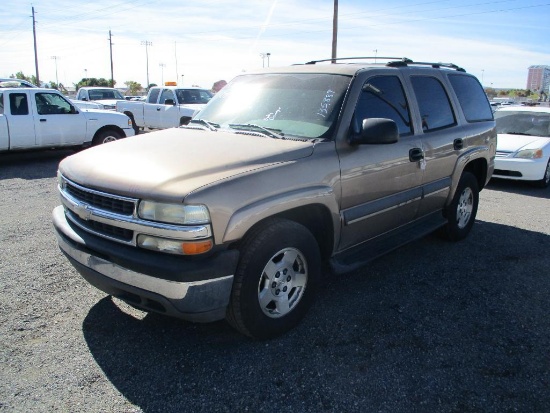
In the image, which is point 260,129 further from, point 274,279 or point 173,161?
point 274,279

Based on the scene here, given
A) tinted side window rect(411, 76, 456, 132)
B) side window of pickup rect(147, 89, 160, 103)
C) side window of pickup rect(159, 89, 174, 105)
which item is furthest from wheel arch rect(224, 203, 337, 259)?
side window of pickup rect(147, 89, 160, 103)

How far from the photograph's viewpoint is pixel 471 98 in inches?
217

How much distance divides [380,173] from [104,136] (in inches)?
375

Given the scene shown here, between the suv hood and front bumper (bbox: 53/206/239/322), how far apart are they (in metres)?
0.38

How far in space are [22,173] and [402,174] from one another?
844 centimetres

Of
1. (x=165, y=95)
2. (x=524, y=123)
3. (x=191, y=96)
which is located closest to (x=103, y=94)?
(x=165, y=95)

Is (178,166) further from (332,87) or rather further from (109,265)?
(332,87)

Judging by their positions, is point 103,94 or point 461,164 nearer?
point 461,164

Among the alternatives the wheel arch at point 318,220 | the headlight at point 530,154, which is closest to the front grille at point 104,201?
the wheel arch at point 318,220

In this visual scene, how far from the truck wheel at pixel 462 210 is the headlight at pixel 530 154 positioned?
3.88m

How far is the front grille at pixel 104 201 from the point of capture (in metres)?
2.80

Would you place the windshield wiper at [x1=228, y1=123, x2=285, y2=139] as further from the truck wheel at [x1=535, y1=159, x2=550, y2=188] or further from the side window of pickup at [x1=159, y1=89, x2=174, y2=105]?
the side window of pickup at [x1=159, y1=89, x2=174, y2=105]

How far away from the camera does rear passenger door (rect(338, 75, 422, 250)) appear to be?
363 cm

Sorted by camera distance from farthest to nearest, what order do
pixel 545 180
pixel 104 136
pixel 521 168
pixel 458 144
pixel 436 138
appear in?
1. pixel 104 136
2. pixel 545 180
3. pixel 521 168
4. pixel 458 144
5. pixel 436 138
